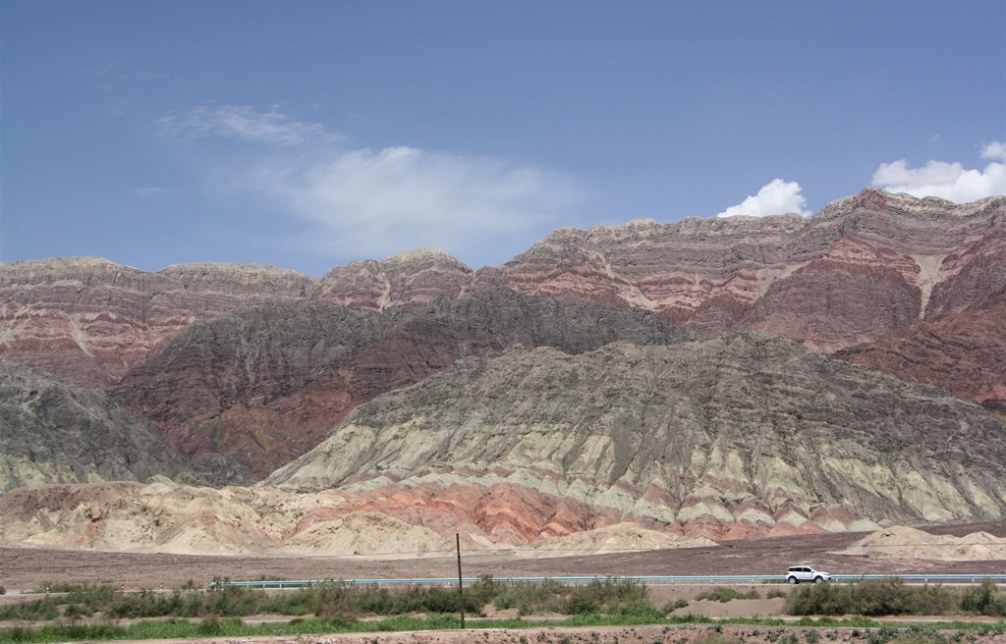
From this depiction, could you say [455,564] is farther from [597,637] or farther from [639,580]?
[597,637]

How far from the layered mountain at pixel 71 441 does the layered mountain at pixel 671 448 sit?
1774 cm

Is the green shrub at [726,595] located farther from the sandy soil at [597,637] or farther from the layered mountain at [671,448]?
the layered mountain at [671,448]

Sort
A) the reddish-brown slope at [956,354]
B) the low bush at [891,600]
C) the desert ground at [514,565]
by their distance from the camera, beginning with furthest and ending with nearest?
the reddish-brown slope at [956,354] < the desert ground at [514,565] < the low bush at [891,600]

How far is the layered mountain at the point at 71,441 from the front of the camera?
125 meters

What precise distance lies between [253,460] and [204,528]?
214ft

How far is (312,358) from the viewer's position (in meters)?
189

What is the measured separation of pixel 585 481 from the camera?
367ft

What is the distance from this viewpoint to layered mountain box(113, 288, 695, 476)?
171 m

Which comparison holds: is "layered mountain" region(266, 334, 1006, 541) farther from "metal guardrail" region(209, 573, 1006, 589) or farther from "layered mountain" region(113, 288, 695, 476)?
"metal guardrail" region(209, 573, 1006, 589)

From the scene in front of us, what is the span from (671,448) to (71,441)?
65472 mm

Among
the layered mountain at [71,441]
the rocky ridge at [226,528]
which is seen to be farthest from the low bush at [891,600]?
the layered mountain at [71,441]

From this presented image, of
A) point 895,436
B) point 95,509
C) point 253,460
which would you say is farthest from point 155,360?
point 895,436

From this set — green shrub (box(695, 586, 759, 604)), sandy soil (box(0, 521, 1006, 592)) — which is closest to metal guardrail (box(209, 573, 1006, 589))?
sandy soil (box(0, 521, 1006, 592))

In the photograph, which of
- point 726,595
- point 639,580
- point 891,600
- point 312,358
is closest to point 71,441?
point 312,358
